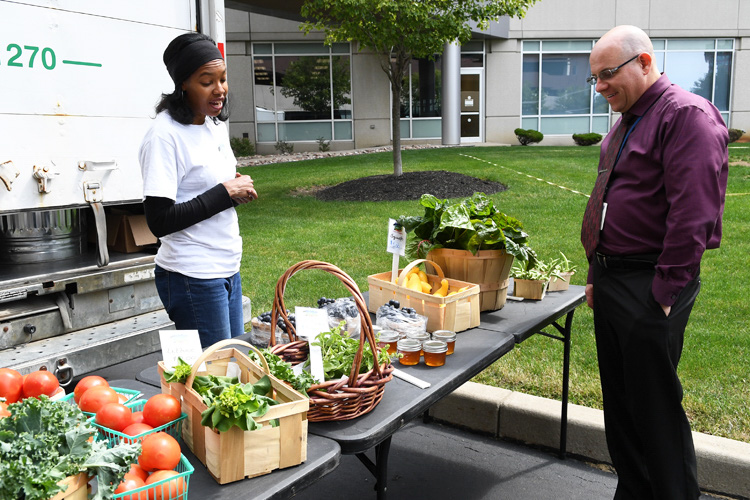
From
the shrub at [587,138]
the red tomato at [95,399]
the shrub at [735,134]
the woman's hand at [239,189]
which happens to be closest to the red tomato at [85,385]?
the red tomato at [95,399]

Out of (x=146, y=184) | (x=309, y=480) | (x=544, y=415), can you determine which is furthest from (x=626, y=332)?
(x=146, y=184)

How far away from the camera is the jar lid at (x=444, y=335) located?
110 inches

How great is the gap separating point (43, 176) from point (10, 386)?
193 centimetres

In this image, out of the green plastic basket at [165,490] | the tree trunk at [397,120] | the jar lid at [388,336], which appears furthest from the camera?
the tree trunk at [397,120]

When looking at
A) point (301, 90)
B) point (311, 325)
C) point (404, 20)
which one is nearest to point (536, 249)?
point (404, 20)

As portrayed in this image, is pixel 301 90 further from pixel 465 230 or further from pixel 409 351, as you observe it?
pixel 409 351

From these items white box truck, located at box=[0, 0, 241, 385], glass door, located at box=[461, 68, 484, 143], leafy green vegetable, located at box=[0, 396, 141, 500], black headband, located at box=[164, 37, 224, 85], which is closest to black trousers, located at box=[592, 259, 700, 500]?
black headband, located at box=[164, 37, 224, 85]

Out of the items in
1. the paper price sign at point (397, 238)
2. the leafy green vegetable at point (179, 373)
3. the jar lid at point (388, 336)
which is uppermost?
the paper price sign at point (397, 238)

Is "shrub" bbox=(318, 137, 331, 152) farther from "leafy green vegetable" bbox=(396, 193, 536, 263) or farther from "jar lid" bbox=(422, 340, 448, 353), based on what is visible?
"jar lid" bbox=(422, 340, 448, 353)

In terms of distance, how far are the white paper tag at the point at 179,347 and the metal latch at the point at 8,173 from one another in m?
1.83

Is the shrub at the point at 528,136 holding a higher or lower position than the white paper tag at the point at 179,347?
higher

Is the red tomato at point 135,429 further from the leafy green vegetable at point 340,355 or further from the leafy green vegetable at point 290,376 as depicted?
the leafy green vegetable at point 340,355

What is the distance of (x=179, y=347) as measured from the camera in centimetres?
217

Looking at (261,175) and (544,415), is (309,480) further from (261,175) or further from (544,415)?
Answer: (261,175)
